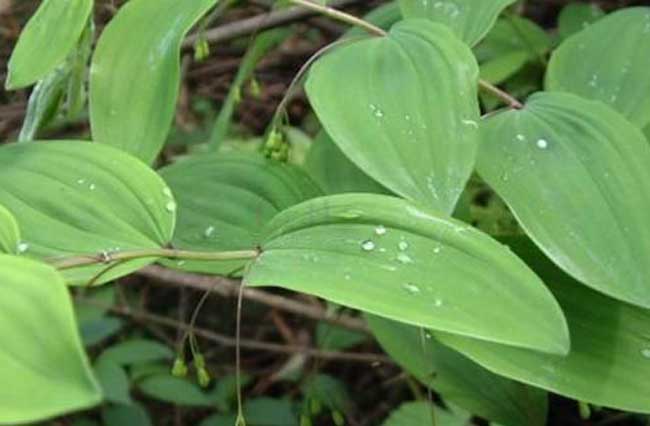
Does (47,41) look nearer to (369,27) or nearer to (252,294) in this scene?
(369,27)

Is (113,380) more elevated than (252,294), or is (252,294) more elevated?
(252,294)

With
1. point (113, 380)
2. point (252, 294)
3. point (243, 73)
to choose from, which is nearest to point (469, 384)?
point (243, 73)

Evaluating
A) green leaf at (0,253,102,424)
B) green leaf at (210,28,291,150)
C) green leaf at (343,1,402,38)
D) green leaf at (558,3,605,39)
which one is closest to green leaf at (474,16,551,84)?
green leaf at (558,3,605,39)

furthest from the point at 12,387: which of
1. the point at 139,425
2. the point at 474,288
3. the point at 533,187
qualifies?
the point at 139,425

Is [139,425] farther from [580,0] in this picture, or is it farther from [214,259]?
[214,259]

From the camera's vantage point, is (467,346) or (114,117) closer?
(467,346)

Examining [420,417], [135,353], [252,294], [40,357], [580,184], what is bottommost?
[135,353]

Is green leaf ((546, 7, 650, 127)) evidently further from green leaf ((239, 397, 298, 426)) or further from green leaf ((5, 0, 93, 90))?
green leaf ((239, 397, 298, 426))
